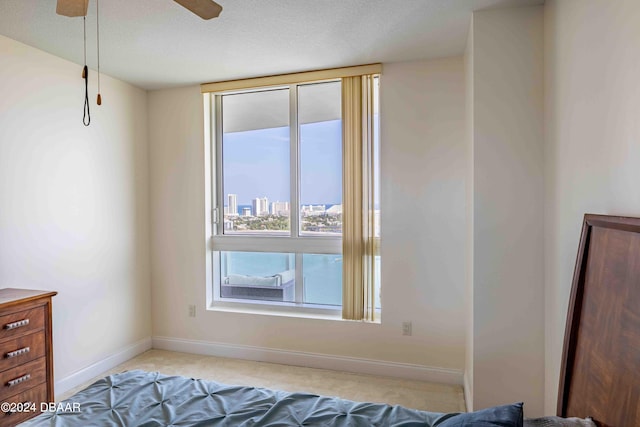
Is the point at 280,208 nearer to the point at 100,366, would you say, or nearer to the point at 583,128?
the point at 100,366

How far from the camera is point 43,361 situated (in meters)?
2.28

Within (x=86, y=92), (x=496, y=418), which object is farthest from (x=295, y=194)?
(x=496, y=418)

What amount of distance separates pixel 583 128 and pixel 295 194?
7.47 ft

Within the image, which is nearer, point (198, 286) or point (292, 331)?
point (292, 331)

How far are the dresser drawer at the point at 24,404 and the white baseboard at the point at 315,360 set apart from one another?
4.53 ft

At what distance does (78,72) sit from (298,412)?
310 centimetres

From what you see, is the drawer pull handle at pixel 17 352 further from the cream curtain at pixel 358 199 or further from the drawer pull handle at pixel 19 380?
the cream curtain at pixel 358 199

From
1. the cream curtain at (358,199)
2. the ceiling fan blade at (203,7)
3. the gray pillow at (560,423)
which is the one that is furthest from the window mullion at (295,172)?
the gray pillow at (560,423)

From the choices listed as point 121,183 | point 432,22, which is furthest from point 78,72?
point 432,22

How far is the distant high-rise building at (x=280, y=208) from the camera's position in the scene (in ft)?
11.3

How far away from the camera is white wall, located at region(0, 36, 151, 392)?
252cm

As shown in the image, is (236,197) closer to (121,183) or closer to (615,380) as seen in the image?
(121,183)

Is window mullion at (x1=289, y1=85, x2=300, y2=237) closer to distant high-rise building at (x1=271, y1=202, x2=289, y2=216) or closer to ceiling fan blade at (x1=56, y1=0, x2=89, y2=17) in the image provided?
distant high-rise building at (x1=271, y1=202, x2=289, y2=216)

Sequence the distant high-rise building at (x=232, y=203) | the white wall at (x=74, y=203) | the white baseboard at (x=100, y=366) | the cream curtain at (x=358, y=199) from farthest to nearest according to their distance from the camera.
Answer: the distant high-rise building at (x=232, y=203) < the cream curtain at (x=358, y=199) < the white baseboard at (x=100, y=366) < the white wall at (x=74, y=203)
